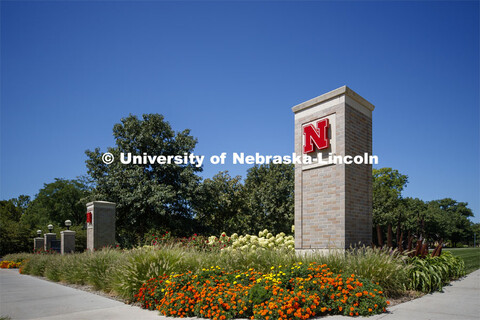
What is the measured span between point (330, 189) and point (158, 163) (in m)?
18.4

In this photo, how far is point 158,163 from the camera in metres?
26.4

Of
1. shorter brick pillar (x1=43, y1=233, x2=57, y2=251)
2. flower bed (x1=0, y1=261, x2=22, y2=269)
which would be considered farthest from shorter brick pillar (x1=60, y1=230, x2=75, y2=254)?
shorter brick pillar (x1=43, y1=233, x2=57, y2=251)

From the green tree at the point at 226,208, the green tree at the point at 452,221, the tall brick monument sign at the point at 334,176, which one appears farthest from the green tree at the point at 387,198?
the tall brick monument sign at the point at 334,176

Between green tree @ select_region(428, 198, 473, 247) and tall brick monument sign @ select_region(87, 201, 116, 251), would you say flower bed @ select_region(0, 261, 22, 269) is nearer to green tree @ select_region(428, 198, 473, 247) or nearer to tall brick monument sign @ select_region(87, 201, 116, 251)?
tall brick monument sign @ select_region(87, 201, 116, 251)

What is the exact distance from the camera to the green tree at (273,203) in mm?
30438

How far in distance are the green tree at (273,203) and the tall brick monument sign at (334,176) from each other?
Answer: 18.7m

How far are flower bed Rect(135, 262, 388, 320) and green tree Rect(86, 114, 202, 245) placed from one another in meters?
17.7

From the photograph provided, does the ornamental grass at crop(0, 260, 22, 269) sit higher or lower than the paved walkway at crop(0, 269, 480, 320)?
lower

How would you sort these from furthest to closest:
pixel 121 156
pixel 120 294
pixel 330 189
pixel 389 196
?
pixel 389 196 < pixel 121 156 < pixel 330 189 < pixel 120 294

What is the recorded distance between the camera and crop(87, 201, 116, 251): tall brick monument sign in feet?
54.9

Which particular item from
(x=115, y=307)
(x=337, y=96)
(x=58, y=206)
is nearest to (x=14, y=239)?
(x=58, y=206)

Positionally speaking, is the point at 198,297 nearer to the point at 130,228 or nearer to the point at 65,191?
the point at 130,228

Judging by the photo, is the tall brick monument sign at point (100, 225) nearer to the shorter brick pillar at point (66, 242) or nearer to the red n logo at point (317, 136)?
the shorter brick pillar at point (66, 242)

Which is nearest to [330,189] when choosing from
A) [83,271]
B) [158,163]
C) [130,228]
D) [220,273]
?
[220,273]
